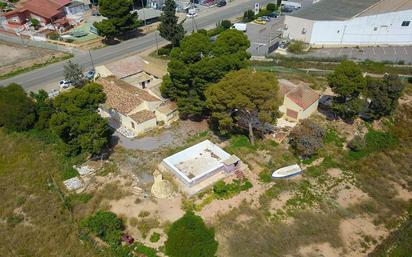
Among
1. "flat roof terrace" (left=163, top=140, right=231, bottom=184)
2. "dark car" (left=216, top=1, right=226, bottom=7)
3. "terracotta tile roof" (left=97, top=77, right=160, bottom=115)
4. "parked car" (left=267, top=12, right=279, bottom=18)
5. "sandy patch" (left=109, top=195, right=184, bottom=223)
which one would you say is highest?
"dark car" (left=216, top=1, right=226, bottom=7)

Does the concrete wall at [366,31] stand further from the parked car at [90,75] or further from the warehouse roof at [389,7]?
the parked car at [90,75]

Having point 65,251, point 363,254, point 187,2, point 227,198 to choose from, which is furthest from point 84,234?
point 187,2

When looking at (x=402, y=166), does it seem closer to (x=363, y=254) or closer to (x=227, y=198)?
(x=363, y=254)

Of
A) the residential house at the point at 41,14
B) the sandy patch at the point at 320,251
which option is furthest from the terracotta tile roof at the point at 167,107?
the residential house at the point at 41,14

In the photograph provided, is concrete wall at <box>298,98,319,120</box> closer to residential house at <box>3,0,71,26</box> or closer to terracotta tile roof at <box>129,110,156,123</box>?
terracotta tile roof at <box>129,110,156,123</box>

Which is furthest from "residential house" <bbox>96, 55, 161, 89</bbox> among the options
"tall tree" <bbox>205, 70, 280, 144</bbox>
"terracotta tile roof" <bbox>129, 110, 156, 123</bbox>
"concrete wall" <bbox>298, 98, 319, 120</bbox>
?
"concrete wall" <bbox>298, 98, 319, 120</bbox>

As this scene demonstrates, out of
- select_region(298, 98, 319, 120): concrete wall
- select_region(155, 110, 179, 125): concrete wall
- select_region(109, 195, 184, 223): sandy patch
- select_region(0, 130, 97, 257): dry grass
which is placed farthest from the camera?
select_region(155, 110, 179, 125): concrete wall
